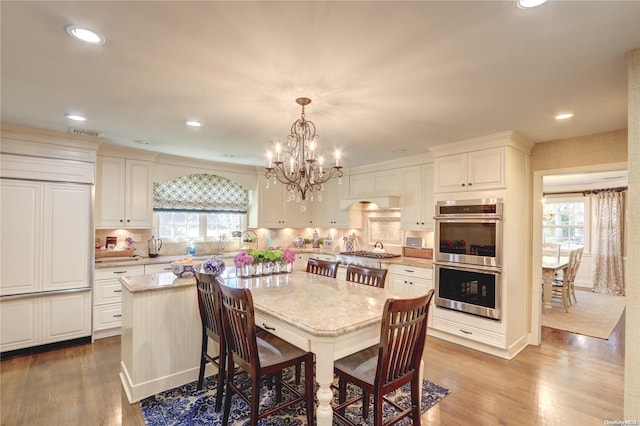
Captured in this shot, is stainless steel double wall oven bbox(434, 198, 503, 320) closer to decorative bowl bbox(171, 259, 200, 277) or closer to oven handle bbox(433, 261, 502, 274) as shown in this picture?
oven handle bbox(433, 261, 502, 274)

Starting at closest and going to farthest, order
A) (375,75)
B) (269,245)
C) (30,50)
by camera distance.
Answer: (30,50)
(375,75)
(269,245)

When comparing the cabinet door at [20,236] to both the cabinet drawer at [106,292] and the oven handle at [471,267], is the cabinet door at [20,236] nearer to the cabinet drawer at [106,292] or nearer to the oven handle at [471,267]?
the cabinet drawer at [106,292]

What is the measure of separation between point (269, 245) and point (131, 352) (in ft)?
11.9

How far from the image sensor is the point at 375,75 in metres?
2.07

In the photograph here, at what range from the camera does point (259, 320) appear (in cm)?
220

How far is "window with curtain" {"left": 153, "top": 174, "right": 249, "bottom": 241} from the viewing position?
196 inches

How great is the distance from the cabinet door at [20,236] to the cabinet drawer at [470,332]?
15.9ft

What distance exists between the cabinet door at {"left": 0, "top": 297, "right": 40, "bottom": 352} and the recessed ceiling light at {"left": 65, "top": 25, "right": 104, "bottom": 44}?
128 inches

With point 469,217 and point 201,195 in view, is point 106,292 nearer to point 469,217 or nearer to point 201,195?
point 201,195

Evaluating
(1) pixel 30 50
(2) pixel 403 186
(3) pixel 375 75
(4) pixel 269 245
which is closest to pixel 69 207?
(1) pixel 30 50

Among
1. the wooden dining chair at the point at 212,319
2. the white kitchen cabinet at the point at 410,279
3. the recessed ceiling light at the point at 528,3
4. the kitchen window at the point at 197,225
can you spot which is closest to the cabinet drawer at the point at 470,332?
the white kitchen cabinet at the point at 410,279

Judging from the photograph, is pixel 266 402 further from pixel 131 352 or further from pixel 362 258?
pixel 362 258

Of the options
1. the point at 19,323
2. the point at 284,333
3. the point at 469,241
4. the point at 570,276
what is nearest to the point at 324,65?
the point at 284,333

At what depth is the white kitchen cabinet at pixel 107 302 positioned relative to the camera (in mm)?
3850
